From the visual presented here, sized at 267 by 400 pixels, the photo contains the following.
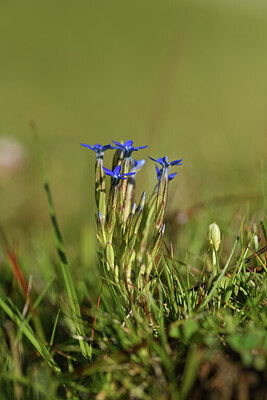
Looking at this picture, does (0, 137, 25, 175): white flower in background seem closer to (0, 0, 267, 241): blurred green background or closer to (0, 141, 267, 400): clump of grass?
(0, 0, 267, 241): blurred green background

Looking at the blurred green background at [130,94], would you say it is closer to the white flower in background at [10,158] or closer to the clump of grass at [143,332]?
the white flower in background at [10,158]

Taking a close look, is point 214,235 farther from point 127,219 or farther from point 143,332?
point 143,332

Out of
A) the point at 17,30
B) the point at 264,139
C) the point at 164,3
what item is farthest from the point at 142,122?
the point at 164,3

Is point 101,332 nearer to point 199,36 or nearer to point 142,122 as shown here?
point 142,122

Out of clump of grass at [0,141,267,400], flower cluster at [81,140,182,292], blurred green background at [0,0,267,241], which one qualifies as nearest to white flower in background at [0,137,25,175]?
blurred green background at [0,0,267,241]

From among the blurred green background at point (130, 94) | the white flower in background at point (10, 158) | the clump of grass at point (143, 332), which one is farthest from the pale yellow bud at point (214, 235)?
the white flower in background at point (10, 158)

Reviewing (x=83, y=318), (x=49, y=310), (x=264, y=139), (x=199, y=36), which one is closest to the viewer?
(x=83, y=318)

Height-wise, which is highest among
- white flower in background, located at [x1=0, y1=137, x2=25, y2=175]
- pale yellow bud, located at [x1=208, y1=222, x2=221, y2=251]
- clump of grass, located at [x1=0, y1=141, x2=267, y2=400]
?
white flower in background, located at [x1=0, y1=137, x2=25, y2=175]

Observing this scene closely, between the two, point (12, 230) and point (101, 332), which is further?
point (12, 230)
